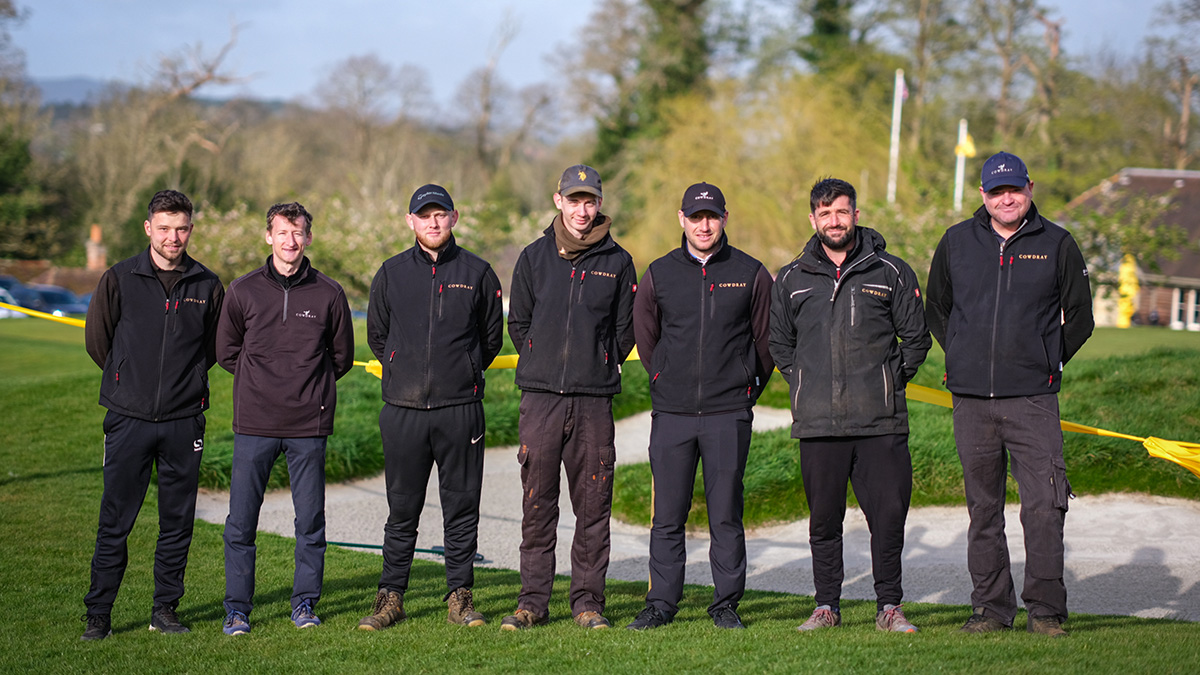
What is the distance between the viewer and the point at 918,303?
199 inches

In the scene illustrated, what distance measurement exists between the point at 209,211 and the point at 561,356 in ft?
72.6

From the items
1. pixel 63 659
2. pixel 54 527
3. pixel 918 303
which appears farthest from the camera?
pixel 54 527

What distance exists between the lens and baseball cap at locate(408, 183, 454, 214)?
17.3 feet

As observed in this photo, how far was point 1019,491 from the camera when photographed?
500 cm

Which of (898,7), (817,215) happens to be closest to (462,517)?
(817,215)

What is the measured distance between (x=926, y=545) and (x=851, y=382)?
4.06m

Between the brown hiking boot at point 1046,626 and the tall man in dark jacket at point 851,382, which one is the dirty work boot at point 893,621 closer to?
the tall man in dark jacket at point 851,382

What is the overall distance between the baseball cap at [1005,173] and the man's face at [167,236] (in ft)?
13.1

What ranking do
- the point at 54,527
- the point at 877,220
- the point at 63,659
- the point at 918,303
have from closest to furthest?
the point at 63,659
the point at 918,303
the point at 54,527
the point at 877,220

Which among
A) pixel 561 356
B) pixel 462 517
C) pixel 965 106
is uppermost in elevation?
pixel 965 106

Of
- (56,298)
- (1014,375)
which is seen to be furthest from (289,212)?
(56,298)

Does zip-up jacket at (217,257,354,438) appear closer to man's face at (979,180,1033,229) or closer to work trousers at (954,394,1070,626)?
work trousers at (954,394,1070,626)

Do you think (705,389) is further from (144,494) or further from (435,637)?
(144,494)

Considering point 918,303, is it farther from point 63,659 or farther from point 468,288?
point 63,659
